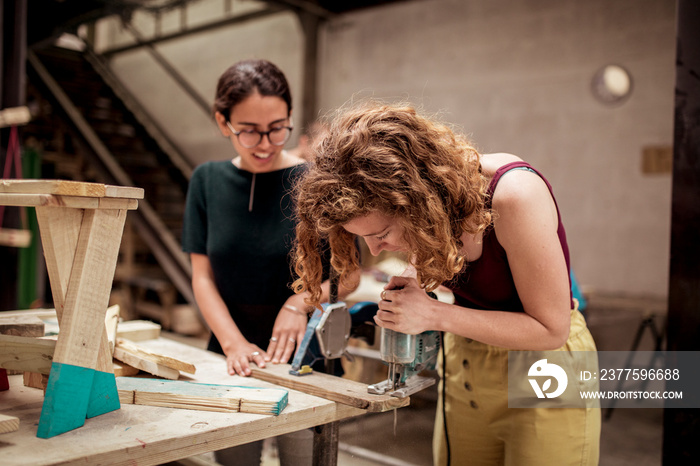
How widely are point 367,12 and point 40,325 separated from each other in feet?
21.2

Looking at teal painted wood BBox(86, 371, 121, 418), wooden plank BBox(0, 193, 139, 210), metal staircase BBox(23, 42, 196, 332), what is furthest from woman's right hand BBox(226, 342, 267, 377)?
metal staircase BBox(23, 42, 196, 332)

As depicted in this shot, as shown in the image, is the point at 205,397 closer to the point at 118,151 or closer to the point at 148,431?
the point at 148,431

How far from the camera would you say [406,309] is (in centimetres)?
121

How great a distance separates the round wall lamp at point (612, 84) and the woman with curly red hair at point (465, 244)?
4.32 meters

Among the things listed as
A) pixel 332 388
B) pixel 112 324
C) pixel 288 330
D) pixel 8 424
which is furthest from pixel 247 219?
pixel 8 424

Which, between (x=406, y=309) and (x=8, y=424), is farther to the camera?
(x=406, y=309)

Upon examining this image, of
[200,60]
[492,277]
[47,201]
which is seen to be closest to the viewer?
[47,201]

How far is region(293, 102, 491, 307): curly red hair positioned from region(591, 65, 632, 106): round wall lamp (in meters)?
4.52

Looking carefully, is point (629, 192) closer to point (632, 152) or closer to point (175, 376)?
point (632, 152)

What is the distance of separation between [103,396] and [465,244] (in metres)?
0.83

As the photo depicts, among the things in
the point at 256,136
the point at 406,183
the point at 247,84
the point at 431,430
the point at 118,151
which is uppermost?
the point at 118,151

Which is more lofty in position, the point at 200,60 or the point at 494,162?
the point at 200,60

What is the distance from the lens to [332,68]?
291 inches

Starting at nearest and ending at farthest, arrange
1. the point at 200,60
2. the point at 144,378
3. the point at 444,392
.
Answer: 1. the point at 144,378
2. the point at 444,392
3. the point at 200,60
